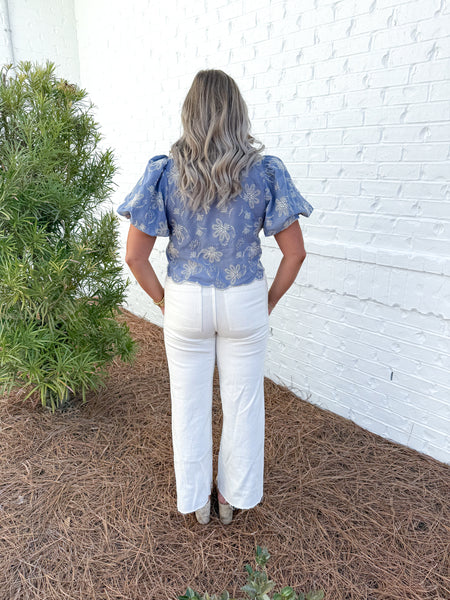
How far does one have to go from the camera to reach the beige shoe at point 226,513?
1.93 metres

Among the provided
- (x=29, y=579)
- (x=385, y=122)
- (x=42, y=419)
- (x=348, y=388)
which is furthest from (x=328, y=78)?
(x=29, y=579)

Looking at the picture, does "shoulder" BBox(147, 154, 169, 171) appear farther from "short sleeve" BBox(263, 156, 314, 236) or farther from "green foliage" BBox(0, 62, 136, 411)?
"green foliage" BBox(0, 62, 136, 411)

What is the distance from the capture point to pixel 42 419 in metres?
2.66

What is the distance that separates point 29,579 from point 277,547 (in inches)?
38.1

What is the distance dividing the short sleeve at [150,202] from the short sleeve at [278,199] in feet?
1.17

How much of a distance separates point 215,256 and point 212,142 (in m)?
0.38

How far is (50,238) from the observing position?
239cm

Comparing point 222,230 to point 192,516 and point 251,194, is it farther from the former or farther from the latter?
point 192,516

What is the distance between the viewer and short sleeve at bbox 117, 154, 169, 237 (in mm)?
1504

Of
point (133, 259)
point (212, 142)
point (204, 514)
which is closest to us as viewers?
point (212, 142)

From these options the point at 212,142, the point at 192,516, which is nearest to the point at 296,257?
the point at 212,142

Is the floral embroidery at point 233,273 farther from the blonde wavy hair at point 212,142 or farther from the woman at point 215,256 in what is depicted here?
the blonde wavy hair at point 212,142

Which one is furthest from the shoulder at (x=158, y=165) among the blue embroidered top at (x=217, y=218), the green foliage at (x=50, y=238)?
Result: the green foliage at (x=50, y=238)

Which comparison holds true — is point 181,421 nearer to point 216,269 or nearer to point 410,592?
point 216,269
